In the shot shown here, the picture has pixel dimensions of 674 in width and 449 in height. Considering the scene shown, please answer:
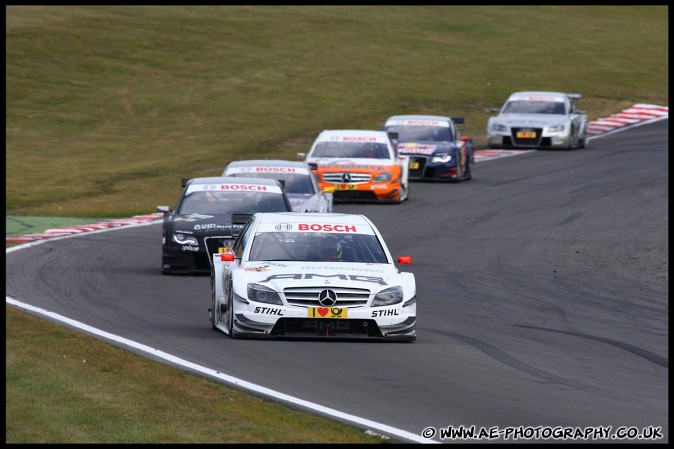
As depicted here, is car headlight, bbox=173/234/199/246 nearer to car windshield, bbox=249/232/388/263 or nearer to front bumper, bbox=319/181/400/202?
car windshield, bbox=249/232/388/263

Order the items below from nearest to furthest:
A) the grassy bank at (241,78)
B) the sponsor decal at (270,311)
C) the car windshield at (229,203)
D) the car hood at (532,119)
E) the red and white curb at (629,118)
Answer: the sponsor decal at (270,311), the car windshield at (229,203), the grassy bank at (241,78), the car hood at (532,119), the red and white curb at (629,118)

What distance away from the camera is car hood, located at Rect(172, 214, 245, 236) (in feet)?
62.3

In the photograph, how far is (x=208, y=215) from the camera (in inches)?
763

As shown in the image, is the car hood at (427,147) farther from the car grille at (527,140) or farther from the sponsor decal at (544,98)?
the sponsor decal at (544,98)

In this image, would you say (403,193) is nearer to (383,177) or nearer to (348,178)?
(383,177)

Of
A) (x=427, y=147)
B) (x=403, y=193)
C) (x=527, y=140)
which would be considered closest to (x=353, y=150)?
(x=403, y=193)

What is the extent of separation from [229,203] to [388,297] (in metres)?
6.80

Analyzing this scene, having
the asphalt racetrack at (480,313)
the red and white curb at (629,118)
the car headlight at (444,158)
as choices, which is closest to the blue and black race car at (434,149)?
the car headlight at (444,158)

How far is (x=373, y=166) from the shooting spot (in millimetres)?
27953

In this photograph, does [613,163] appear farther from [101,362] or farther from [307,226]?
[101,362]

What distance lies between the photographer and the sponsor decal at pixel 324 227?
575 inches

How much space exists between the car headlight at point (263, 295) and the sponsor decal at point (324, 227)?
1.43 m

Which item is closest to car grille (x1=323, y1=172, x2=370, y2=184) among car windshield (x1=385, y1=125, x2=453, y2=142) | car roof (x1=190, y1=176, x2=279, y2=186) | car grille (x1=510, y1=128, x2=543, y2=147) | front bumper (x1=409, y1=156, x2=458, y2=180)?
front bumper (x1=409, y1=156, x2=458, y2=180)

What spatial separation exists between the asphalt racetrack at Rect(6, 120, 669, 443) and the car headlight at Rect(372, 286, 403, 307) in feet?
1.32
